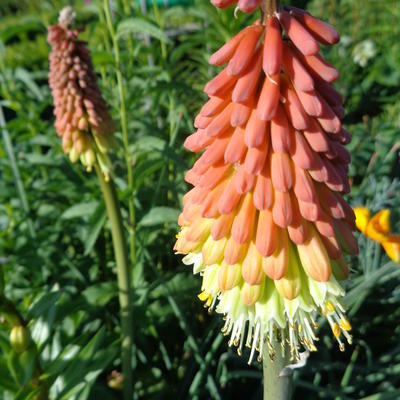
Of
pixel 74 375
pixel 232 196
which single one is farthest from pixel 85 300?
pixel 232 196

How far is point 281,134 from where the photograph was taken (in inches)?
53.7

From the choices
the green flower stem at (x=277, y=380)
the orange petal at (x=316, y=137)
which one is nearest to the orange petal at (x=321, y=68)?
the orange petal at (x=316, y=137)

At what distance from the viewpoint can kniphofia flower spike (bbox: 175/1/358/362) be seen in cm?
134

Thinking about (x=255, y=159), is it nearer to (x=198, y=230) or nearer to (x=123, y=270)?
(x=198, y=230)

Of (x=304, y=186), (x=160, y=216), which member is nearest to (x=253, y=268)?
(x=304, y=186)

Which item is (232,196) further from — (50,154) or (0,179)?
(0,179)

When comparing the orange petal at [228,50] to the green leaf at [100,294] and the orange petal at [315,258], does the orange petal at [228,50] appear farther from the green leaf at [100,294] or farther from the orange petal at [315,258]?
the green leaf at [100,294]

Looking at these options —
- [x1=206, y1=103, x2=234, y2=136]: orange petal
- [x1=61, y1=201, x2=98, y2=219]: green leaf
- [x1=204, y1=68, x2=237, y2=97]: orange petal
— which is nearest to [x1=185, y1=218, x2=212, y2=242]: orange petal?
[x1=206, y1=103, x2=234, y2=136]: orange petal

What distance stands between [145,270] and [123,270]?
1026 mm

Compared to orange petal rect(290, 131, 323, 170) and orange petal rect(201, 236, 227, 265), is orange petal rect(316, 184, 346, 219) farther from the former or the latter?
orange petal rect(201, 236, 227, 265)

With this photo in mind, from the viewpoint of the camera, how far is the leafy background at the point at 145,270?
250 cm

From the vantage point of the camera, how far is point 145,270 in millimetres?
3584

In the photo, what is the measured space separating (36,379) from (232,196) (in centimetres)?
139

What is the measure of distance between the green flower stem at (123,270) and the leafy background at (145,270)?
0.41 feet
